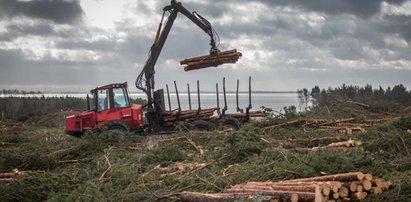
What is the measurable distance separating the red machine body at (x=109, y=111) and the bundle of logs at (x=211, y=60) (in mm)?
3257

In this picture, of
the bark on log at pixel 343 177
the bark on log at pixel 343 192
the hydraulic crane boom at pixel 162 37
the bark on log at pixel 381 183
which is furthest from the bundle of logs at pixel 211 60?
the bark on log at pixel 343 192

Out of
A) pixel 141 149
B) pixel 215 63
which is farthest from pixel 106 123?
pixel 215 63

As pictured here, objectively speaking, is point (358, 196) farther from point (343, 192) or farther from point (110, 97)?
point (110, 97)

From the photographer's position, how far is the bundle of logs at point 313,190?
695 cm

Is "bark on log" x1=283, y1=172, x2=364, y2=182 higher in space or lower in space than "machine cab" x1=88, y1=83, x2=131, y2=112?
lower

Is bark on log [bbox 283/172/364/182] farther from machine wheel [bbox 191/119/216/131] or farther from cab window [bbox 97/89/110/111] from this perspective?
cab window [bbox 97/89/110/111]

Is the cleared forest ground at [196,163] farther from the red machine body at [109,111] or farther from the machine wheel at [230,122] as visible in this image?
the machine wheel at [230,122]

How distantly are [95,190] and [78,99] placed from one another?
6944 cm

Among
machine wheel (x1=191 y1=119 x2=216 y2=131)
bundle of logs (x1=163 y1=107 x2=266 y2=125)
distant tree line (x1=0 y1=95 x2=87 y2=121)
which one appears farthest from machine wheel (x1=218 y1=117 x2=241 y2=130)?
distant tree line (x1=0 y1=95 x2=87 y2=121)

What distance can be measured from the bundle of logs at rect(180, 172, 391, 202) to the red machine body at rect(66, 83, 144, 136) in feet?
36.5

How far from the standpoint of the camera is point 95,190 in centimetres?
815

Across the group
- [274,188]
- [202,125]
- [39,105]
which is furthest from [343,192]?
[39,105]

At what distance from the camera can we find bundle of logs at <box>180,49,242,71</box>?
20078 mm

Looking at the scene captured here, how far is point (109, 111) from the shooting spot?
1836cm
